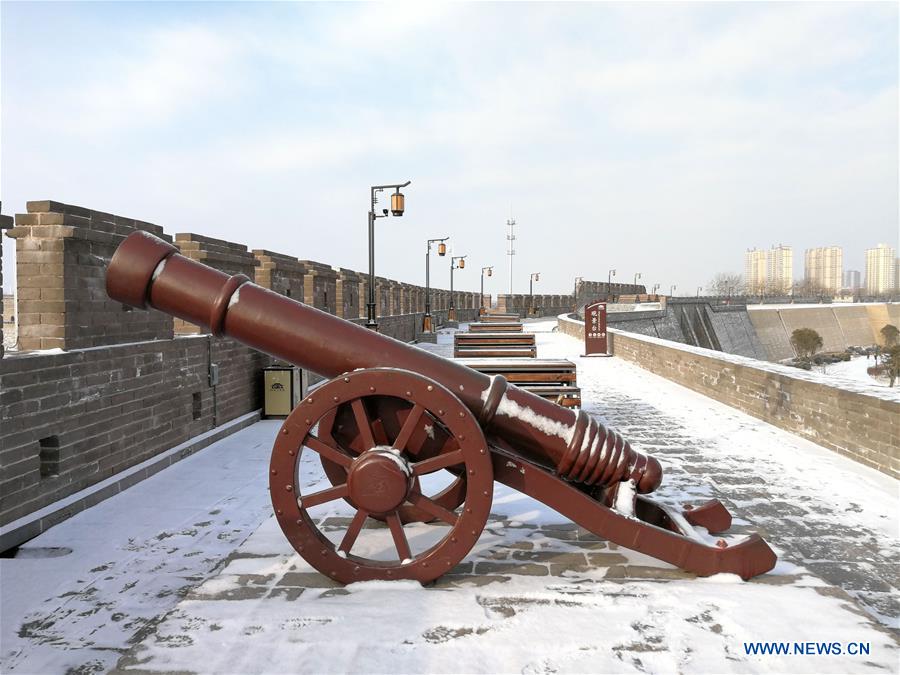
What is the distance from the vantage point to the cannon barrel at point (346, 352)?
331 centimetres

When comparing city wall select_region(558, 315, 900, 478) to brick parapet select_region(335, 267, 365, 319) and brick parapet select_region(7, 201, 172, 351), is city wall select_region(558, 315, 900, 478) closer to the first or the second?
brick parapet select_region(7, 201, 172, 351)

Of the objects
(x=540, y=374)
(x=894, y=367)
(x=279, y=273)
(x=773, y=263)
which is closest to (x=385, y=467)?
(x=540, y=374)

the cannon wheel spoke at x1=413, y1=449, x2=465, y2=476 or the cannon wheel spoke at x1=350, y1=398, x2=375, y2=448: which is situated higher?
the cannon wheel spoke at x1=350, y1=398, x2=375, y2=448

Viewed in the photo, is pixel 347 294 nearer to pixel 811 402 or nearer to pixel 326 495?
pixel 811 402

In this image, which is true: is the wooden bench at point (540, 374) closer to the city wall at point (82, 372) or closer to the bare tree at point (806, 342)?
the city wall at point (82, 372)

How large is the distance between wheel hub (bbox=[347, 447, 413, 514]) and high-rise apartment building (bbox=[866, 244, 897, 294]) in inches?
8248

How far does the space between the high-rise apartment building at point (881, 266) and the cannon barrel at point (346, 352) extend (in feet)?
685

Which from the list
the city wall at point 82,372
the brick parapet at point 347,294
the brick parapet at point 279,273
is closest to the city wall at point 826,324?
the brick parapet at point 347,294

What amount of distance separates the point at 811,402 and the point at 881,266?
208151 mm

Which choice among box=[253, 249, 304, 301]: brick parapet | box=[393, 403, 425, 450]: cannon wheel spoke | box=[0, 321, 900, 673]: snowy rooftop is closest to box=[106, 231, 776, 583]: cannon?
box=[393, 403, 425, 450]: cannon wheel spoke

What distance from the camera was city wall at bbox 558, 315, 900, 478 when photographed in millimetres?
6125

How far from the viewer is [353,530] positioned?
10.3ft

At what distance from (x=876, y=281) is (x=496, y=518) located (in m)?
211

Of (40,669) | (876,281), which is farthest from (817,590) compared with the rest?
(876,281)
